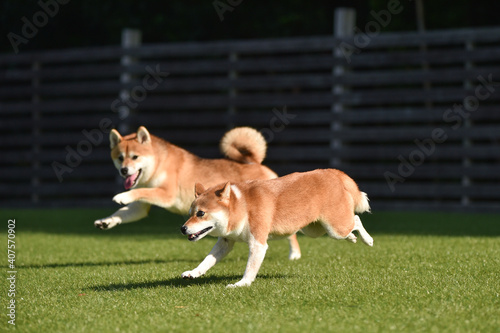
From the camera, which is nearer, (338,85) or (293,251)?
(293,251)

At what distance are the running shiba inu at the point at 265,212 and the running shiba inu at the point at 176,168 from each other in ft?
4.50

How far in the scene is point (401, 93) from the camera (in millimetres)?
10383

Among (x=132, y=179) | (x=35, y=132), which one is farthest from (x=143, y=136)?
(x=35, y=132)

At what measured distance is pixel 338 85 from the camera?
10664 mm

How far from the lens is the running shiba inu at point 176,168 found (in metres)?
6.29

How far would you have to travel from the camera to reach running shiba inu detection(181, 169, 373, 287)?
446cm

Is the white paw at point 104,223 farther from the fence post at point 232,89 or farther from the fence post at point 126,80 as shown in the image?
the fence post at point 126,80

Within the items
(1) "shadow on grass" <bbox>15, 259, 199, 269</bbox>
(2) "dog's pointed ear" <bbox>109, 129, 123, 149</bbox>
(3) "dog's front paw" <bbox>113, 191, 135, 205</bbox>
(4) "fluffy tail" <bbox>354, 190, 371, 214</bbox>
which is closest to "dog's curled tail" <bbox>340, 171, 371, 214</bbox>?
(4) "fluffy tail" <bbox>354, 190, 371, 214</bbox>

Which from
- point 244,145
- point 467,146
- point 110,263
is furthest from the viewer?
point 467,146

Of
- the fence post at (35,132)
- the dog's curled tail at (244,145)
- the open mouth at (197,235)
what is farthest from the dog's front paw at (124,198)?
the fence post at (35,132)

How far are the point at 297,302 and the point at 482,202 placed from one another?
7.13 metres

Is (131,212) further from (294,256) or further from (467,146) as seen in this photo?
(467,146)

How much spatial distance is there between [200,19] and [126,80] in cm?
208

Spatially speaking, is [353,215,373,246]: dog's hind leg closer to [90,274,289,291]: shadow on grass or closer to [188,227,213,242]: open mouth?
[90,274,289,291]: shadow on grass
